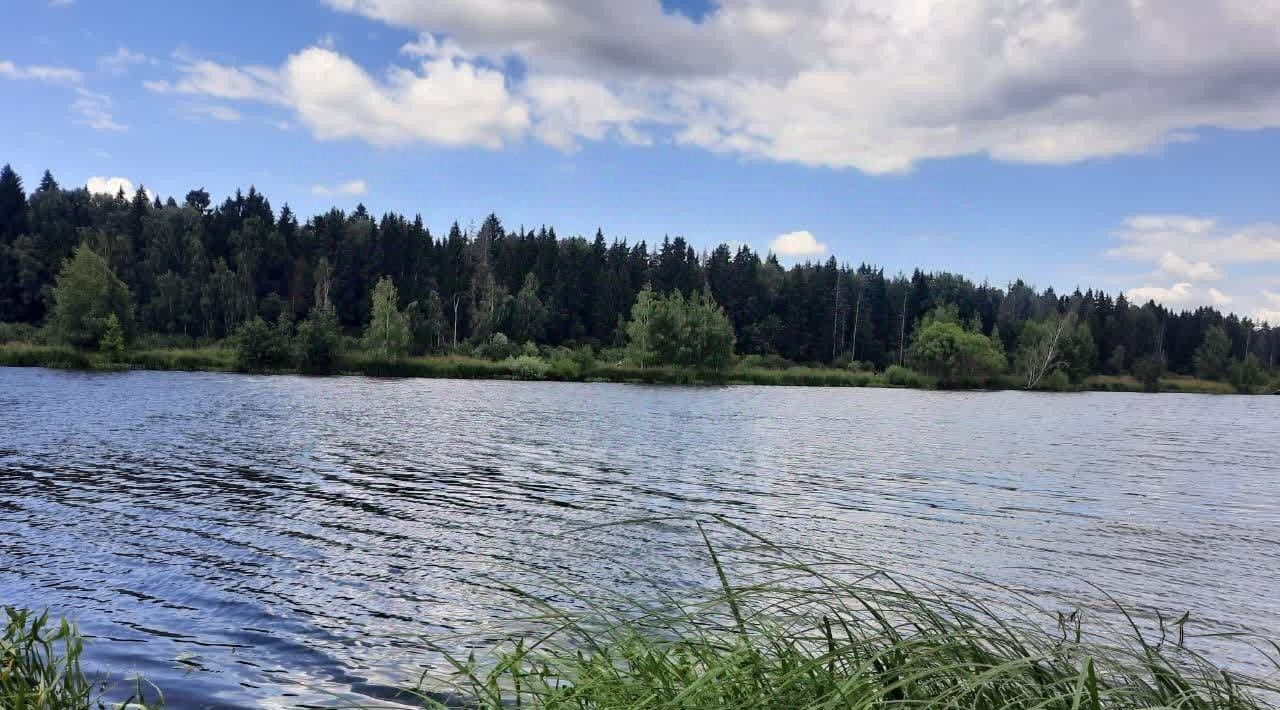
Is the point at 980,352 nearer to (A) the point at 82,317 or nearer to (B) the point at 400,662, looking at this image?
(A) the point at 82,317

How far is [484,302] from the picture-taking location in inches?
4850

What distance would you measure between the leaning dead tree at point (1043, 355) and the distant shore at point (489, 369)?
2.29m

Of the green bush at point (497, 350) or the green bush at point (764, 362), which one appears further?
the green bush at point (764, 362)

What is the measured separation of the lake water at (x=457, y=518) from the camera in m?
9.82

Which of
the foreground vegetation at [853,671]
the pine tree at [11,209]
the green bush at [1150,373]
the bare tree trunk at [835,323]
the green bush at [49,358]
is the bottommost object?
the green bush at [49,358]

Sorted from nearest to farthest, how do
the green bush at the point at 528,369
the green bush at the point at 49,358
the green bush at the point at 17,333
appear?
1. the green bush at the point at 49,358
2. the green bush at the point at 528,369
3. the green bush at the point at 17,333

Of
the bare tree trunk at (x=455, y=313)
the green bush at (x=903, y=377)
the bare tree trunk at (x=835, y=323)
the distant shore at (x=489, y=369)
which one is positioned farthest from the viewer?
the bare tree trunk at (x=835, y=323)

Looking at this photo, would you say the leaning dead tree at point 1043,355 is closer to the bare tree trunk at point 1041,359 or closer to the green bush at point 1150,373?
the bare tree trunk at point 1041,359

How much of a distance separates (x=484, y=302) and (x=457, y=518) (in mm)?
109087

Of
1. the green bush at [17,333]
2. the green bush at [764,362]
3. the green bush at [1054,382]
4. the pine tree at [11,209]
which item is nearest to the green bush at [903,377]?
the green bush at [764,362]

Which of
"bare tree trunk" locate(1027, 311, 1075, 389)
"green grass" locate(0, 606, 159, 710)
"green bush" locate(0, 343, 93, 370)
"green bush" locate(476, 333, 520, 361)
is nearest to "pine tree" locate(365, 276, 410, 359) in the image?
"green bush" locate(476, 333, 520, 361)

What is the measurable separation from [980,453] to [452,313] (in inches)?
4280

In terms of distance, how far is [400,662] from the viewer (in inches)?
343

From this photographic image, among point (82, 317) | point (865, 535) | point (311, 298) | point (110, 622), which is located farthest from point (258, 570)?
point (311, 298)
